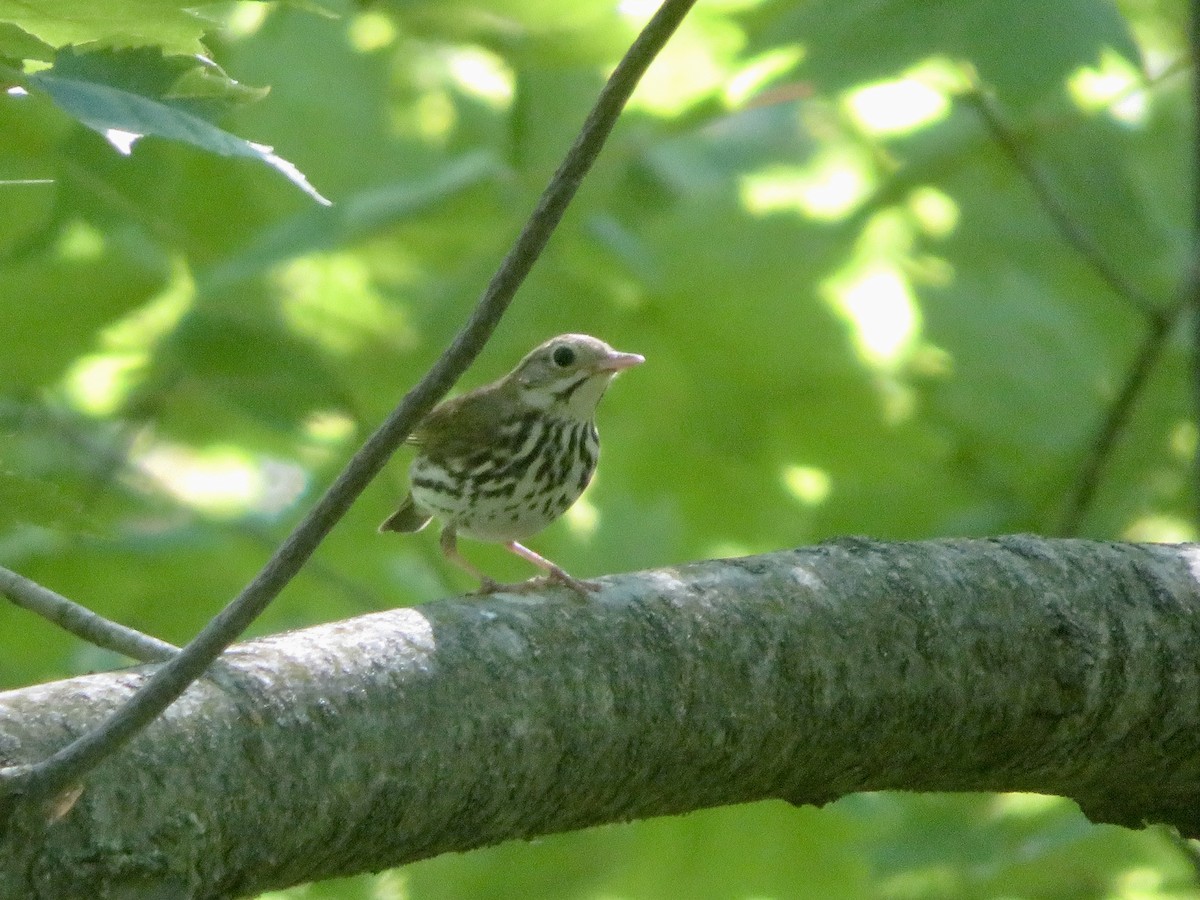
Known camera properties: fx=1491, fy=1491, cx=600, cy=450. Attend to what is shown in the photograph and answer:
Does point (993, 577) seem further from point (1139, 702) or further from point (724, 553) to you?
point (724, 553)

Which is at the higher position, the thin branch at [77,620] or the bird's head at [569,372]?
the bird's head at [569,372]

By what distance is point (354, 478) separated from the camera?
4.59 ft

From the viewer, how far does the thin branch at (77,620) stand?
4.86 ft

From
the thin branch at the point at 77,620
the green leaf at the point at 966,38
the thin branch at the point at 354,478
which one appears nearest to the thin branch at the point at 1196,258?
the green leaf at the point at 966,38

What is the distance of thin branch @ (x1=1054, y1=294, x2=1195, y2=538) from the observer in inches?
128

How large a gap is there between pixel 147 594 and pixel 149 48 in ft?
8.01

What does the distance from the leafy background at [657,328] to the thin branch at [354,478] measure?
4.90 ft

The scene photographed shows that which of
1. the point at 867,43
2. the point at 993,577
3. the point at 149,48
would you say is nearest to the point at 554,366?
the point at 867,43

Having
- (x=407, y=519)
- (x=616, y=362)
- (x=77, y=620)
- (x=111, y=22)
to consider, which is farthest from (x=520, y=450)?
(x=111, y=22)

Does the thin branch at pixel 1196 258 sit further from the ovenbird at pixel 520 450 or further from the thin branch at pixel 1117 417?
the ovenbird at pixel 520 450

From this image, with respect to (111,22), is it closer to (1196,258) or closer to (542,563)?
(542,563)

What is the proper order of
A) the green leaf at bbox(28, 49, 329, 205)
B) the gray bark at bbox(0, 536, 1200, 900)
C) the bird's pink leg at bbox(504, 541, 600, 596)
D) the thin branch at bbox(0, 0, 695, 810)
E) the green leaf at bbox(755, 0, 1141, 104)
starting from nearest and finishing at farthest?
the green leaf at bbox(28, 49, 329, 205)
the thin branch at bbox(0, 0, 695, 810)
the gray bark at bbox(0, 536, 1200, 900)
the bird's pink leg at bbox(504, 541, 600, 596)
the green leaf at bbox(755, 0, 1141, 104)

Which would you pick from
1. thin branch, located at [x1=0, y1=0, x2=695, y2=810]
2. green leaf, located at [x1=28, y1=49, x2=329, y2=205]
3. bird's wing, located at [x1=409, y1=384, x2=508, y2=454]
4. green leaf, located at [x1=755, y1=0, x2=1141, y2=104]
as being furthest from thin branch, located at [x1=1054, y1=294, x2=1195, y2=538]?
green leaf, located at [x1=28, y1=49, x2=329, y2=205]

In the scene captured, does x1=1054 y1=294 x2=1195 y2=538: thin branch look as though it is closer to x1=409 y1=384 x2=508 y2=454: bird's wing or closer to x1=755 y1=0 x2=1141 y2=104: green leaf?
x1=755 y1=0 x2=1141 y2=104: green leaf
